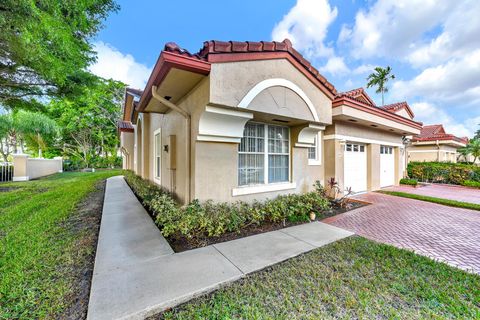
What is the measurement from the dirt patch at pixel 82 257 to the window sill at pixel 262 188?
3.43m

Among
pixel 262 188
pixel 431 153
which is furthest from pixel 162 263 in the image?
pixel 431 153

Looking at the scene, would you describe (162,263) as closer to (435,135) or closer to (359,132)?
(359,132)

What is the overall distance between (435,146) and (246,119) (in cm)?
2290

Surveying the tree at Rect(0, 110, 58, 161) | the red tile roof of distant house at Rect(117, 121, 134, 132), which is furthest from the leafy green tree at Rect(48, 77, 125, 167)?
the red tile roof of distant house at Rect(117, 121, 134, 132)

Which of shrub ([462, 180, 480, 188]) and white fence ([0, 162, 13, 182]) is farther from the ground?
white fence ([0, 162, 13, 182])

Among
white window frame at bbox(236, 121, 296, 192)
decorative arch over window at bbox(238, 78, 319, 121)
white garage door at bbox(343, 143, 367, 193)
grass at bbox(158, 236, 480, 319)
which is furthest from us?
white garage door at bbox(343, 143, 367, 193)

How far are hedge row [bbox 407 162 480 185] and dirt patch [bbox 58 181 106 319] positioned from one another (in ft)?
66.5

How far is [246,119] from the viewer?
5.11 m

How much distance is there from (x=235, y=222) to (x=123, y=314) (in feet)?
9.28

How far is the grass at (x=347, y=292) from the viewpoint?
230cm

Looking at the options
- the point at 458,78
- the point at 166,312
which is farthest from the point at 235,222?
the point at 458,78

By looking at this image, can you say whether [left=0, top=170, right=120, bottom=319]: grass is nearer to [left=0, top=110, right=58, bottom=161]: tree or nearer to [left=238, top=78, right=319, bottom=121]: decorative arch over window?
[left=238, top=78, right=319, bottom=121]: decorative arch over window

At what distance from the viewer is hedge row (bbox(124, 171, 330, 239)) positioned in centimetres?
438

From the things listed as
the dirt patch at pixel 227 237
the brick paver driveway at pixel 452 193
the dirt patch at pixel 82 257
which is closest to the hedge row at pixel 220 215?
the dirt patch at pixel 227 237
